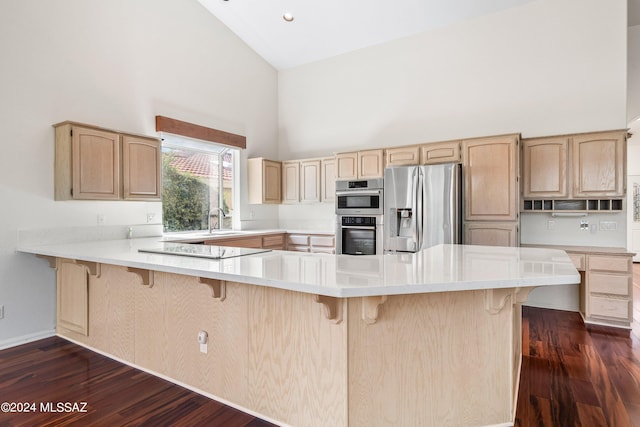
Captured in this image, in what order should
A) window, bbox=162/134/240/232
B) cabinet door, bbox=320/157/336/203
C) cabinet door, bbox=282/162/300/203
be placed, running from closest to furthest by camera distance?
1. window, bbox=162/134/240/232
2. cabinet door, bbox=320/157/336/203
3. cabinet door, bbox=282/162/300/203

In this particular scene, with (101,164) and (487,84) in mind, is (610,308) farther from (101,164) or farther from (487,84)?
(101,164)

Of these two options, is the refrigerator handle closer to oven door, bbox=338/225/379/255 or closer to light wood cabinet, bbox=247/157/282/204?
oven door, bbox=338/225/379/255

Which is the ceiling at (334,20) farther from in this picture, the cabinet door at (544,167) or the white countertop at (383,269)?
the white countertop at (383,269)

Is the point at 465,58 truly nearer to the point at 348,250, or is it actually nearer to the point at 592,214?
the point at 592,214

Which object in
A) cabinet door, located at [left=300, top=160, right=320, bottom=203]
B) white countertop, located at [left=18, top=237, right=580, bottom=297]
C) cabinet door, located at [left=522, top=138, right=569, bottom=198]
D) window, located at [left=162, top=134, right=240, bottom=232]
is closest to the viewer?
white countertop, located at [left=18, top=237, right=580, bottom=297]

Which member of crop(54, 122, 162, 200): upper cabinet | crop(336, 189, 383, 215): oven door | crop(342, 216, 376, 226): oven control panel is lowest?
crop(342, 216, 376, 226): oven control panel

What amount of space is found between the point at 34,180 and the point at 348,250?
11.3 feet

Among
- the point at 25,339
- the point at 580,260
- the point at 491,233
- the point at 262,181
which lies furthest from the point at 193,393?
the point at 580,260

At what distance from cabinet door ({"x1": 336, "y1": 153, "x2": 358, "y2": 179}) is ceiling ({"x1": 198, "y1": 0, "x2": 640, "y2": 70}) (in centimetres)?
170

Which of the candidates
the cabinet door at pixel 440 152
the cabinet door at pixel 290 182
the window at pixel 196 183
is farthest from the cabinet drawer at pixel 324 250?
the cabinet door at pixel 440 152

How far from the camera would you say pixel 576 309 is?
393 cm

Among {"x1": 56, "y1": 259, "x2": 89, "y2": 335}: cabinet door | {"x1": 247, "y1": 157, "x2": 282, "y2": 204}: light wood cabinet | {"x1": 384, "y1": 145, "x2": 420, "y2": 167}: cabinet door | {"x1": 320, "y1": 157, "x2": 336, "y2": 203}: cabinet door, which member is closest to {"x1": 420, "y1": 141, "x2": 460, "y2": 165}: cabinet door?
{"x1": 384, "y1": 145, "x2": 420, "y2": 167}: cabinet door

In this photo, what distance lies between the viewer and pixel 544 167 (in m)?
3.84

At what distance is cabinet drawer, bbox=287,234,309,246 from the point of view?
5195 millimetres
